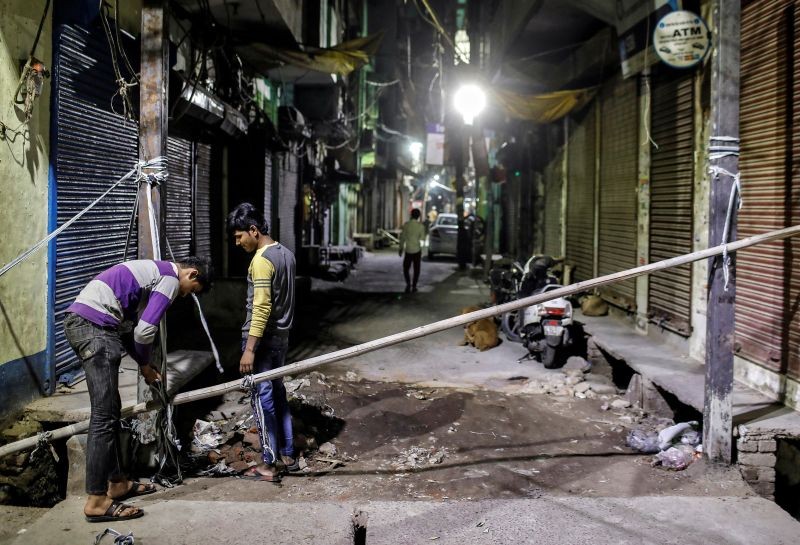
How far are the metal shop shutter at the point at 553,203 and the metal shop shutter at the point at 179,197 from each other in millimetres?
8982

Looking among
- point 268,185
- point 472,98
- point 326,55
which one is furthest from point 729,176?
point 472,98

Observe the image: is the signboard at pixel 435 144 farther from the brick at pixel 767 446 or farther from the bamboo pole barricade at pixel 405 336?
the bamboo pole barricade at pixel 405 336

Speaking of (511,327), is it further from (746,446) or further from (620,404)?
(746,446)

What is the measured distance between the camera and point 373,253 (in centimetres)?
3152

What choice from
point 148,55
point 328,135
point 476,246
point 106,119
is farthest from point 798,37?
point 476,246

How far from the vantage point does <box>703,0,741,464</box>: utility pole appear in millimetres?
4758

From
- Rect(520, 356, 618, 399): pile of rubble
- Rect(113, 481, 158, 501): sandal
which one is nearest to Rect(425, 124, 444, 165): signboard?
Rect(520, 356, 618, 399): pile of rubble

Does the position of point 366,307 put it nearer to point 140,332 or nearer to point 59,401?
point 59,401

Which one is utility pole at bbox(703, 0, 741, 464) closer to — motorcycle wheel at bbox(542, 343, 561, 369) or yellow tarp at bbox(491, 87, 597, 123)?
motorcycle wheel at bbox(542, 343, 561, 369)

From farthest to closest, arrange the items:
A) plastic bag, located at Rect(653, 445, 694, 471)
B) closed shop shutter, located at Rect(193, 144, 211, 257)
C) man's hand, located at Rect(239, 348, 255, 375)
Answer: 1. closed shop shutter, located at Rect(193, 144, 211, 257)
2. plastic bag, located at Rect(653, 445, 694, 471)
3. man's hand, located at Rect(239, 348, 255, 375)

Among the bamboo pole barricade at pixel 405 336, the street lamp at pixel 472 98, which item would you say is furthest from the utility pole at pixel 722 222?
the street lamp at pixel 472 98

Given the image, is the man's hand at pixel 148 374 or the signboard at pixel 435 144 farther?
the signboard at pixel 435 144

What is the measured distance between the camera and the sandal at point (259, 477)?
498 centimetres

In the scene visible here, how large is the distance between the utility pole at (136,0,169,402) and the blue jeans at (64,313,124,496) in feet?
2.73
